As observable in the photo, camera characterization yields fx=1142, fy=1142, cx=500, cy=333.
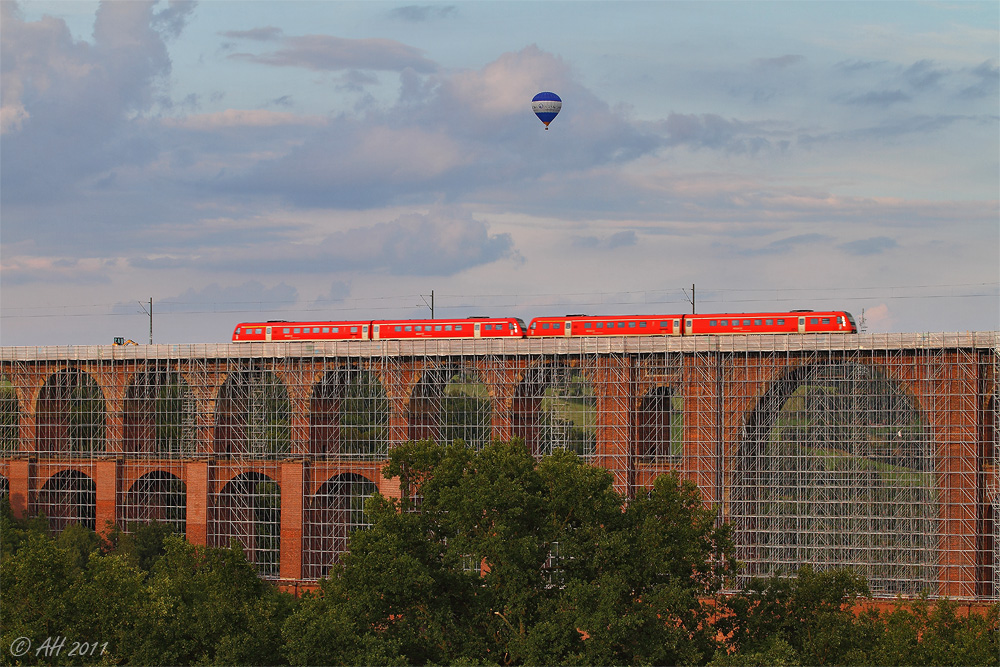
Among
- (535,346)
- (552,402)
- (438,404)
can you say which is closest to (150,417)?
(438,404)

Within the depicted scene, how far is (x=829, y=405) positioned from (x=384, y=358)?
2284 cm

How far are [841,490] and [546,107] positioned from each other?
25.2 meters

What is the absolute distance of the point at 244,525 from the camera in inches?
2388

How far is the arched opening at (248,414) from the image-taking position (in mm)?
60469

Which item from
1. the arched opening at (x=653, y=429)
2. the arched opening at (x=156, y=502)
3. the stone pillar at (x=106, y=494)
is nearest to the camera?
the arched opening at (x=653, y=429)

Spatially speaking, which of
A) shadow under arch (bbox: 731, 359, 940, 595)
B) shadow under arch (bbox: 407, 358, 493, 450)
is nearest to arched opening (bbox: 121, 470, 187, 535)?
shadow under arch (bbox: 407, 358, 493, 450)

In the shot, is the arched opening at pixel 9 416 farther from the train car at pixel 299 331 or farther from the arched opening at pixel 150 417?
the train car at pixel 299 331

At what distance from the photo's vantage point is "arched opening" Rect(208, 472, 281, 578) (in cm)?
6019

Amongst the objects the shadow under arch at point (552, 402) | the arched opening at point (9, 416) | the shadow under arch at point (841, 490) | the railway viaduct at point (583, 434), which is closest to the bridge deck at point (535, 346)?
the railway viaduct at point (583, 434)

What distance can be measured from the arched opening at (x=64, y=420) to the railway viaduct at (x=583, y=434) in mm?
172

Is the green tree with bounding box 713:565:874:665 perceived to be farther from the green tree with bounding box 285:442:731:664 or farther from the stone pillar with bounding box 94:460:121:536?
the stone pillar with bounding box 94:460:121:536

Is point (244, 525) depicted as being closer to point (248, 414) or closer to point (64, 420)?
point (248, 414)

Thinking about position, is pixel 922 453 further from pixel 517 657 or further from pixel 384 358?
pixel 517 657

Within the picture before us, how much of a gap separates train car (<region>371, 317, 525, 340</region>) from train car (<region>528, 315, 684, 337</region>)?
1127 mm
